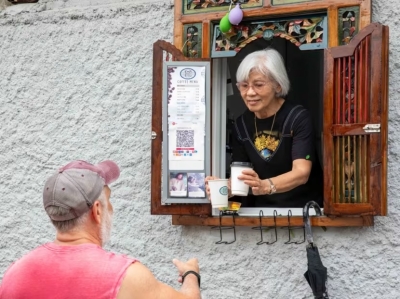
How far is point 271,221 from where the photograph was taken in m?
4.32

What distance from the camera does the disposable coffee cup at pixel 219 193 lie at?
432cm

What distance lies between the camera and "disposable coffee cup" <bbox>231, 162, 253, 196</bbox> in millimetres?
4305

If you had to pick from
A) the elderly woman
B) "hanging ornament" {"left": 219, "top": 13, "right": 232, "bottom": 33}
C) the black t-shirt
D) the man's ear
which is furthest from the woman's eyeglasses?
the man's ear

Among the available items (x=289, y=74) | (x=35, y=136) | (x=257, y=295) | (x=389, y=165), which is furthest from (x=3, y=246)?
(x=389, y=165)

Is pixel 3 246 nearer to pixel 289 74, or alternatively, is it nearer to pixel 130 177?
pixel 130 177

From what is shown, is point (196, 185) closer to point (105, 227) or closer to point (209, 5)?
point (209, 5)

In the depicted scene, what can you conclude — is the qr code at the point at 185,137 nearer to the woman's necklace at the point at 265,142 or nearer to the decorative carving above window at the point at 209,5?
the woman's necklace at the point at 265,142

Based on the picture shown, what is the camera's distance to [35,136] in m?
5.12

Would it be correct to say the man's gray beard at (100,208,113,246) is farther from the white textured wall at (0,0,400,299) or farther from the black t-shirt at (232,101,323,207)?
the black t-shirt at (232,101,323,207)

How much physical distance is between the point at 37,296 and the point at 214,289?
1.75 meters

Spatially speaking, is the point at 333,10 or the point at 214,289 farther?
the point at 214,289

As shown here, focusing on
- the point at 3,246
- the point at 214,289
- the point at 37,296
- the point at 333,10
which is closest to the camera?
the point at 37,296

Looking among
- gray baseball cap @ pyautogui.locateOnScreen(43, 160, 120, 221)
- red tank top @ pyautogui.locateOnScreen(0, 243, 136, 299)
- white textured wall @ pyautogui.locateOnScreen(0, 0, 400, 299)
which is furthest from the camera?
white textured wall @ pyautogui.locateOnScreen(0, 0, 400, 299)

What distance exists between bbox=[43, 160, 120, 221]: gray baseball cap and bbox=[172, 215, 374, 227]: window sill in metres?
1.38
